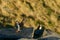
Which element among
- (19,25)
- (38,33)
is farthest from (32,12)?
(38,33)

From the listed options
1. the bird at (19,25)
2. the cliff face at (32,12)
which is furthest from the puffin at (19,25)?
the cliff face at (32,12)

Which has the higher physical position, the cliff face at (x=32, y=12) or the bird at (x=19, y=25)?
the cliff face at (x=32, y=12)

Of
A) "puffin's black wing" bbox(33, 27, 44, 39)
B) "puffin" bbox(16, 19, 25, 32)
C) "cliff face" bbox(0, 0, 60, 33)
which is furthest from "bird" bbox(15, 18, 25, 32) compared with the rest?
"puffin's black wing" bbox(33, 27, 44, 39)

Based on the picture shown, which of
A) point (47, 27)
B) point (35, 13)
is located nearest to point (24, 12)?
point (35, 13)

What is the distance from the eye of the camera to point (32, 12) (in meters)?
29.3

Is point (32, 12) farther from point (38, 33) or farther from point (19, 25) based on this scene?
point (38, 33)

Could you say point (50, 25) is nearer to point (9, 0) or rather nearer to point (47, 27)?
point (47, 27)

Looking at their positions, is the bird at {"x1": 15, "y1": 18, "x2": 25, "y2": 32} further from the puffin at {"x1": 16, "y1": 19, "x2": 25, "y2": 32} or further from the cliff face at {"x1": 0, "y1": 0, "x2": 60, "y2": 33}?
the cliff face at {"x1": 0, "y1": 0, "x2": 60, "y2": 33}

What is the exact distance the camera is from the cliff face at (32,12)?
2792 centimetres

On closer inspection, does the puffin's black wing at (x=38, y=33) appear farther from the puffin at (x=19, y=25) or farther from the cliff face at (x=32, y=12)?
the cliff face at (x=32, y=12)

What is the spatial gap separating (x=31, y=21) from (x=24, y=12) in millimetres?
1499

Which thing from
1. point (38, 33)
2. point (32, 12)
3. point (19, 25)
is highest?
point (32, 12)

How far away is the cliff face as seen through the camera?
2792 cm

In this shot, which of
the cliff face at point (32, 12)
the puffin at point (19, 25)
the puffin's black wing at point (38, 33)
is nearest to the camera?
the puffin's black wing at point (38, 33)
